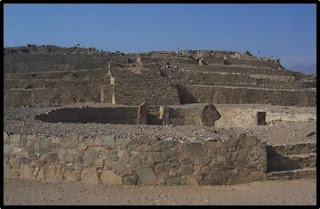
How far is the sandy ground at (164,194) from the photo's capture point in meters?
7.77

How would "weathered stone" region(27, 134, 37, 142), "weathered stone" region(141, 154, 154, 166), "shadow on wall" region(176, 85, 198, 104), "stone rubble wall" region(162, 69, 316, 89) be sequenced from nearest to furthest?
1. "weathered stone" region(141, 154, 154, 166)
2. "weathered stone" region(27, 134, 37, 142)
3. "shadow on wall" region(176, 85, 198, 104)
4. "stone rubble wall" region(162, 69, 316, 89)

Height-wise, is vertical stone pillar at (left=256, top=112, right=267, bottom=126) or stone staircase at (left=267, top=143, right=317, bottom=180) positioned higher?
vertical stone pillar at (left=256, top=112, right=267, bottom=126)

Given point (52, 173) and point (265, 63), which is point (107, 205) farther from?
point (265, 63)

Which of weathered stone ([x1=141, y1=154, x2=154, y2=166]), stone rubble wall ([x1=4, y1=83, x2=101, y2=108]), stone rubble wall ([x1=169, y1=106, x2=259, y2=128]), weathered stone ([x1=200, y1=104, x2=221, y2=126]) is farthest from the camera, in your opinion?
stone rubble wall ([x1=4, y1=83, x2=101, y2=108])

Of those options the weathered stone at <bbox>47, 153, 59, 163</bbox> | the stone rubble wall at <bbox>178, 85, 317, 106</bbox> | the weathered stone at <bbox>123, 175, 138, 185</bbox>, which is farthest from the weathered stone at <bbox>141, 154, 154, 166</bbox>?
the stone rubble wall at <bbox>178, 85, 317, 106</bbox>

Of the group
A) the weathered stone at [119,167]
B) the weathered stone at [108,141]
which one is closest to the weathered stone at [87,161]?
the weathered stone at [108,141]

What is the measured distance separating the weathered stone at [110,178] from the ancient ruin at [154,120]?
0.02 meters

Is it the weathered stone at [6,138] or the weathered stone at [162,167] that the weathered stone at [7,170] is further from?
the weathered stone at [162,167]

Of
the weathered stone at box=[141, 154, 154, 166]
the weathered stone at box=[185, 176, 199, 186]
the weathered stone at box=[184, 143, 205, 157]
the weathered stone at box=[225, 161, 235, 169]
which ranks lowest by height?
the weathered stone at box=[185, 176, 199, 186]

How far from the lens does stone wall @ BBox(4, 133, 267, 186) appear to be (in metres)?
8.80

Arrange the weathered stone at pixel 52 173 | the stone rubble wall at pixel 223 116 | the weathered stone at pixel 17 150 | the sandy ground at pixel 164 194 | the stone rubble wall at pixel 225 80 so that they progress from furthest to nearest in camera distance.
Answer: the stone rubble wall at pixel 225 80, the stone rubble wall at pixel 223 116, the weathered stone at pixel 17 150, the weathered stone at pixel 52 173, the sandy ground at pixel 164 194

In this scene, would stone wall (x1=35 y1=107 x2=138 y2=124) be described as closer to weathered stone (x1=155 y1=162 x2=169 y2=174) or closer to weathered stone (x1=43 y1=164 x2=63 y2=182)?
weathered stone (x1=43 y1=164 x2=63 y2=182)

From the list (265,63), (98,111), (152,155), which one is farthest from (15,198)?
(265,63)

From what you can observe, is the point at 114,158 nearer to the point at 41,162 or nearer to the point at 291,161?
the point at 41,162
